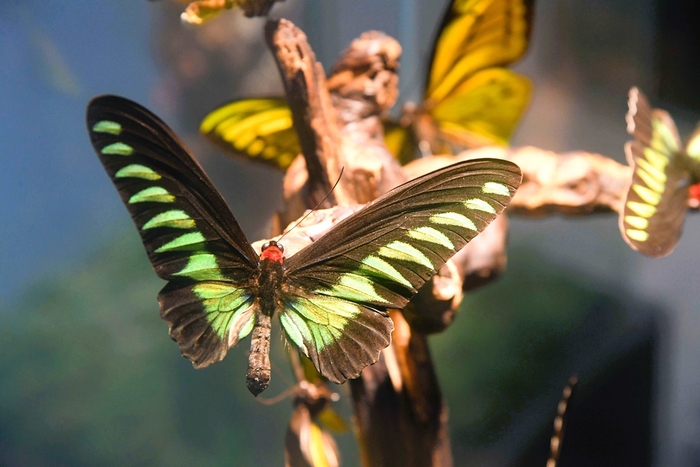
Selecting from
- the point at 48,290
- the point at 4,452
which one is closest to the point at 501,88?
the point at 48,290

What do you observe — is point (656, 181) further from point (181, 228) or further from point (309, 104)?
point (181, 228)

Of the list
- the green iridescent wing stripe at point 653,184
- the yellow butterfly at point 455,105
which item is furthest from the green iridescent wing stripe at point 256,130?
the green iridescent wing stripe at point 653,184

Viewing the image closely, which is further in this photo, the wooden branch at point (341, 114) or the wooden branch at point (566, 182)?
the wooden branch at point (566, 182)

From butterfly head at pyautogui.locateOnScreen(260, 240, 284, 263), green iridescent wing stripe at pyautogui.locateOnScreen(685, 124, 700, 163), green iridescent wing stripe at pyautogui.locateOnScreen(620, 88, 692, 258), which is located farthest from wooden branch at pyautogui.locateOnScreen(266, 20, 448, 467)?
green iridescent wing stripe at pyautogui.locateOnScreen(685, 124, 700, 163)

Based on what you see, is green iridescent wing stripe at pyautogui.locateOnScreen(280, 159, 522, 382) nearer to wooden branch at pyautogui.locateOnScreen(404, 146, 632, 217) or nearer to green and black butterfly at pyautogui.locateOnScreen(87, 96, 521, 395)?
green and black butterfly at pyautogui.locateOnScreen(87, 96, 521, 395)

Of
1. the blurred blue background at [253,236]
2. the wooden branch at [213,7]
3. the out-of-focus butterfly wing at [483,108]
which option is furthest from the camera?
the out-of-focus butterfly wing at [483,108]

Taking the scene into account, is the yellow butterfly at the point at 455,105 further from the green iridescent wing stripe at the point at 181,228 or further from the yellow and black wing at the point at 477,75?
the green iridescent wing stripe at the point at 181,228

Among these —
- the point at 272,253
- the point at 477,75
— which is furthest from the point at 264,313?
the point at 477,75
